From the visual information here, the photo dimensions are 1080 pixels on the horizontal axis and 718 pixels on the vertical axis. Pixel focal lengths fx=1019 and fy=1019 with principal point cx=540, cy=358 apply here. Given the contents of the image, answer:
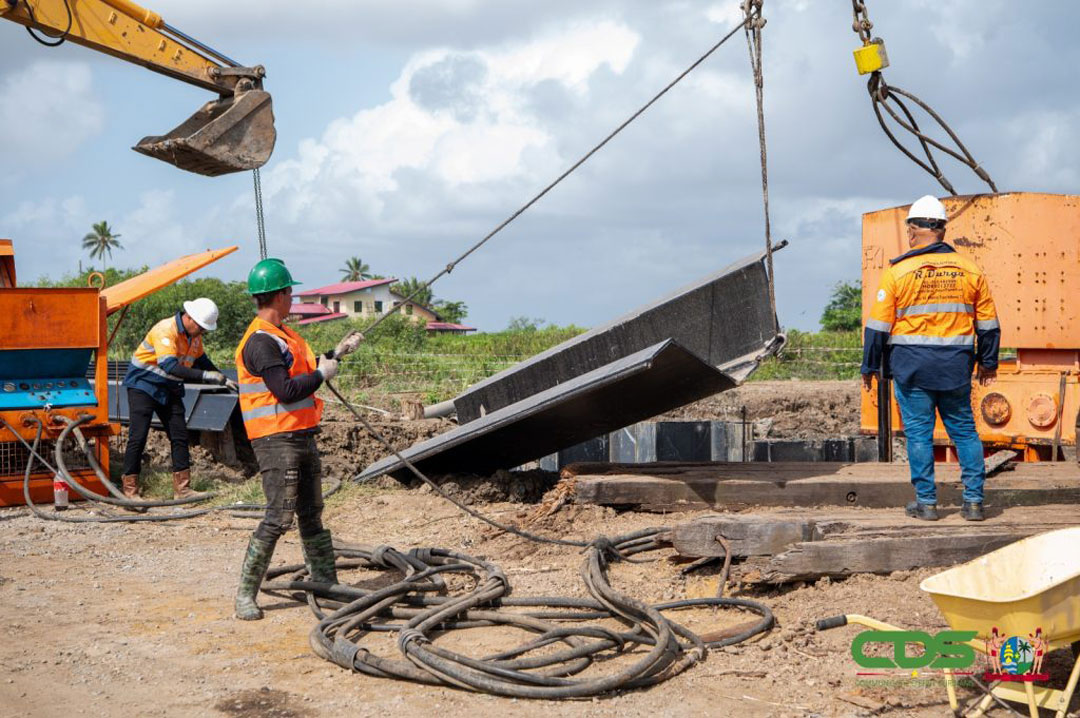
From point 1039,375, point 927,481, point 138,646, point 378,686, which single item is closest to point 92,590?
point 138,646

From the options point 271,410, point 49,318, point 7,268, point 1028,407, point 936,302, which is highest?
point 7,268

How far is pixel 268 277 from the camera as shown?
17.6 ft

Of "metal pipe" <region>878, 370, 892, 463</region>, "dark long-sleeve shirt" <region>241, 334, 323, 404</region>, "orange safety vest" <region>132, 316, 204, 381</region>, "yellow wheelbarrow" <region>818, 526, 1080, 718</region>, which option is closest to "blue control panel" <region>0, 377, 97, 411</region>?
"orange safety vest" <region>132, 316, 204, 381</region>

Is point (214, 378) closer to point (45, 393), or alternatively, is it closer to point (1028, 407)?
point (45, 393)

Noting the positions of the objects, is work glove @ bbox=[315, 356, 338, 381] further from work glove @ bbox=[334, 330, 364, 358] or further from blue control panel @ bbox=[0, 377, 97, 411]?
blue control panel @ bbox=[0, 377, 97, 411]

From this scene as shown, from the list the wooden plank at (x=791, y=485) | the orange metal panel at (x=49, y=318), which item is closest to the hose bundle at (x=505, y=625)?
the wooden plank at (x=791, y=485)

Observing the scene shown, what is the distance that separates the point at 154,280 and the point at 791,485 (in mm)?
6956

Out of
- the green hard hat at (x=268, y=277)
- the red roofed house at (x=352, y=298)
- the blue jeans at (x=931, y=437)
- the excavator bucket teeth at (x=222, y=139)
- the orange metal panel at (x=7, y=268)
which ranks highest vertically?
the red roofed house at (x=352, y=298)

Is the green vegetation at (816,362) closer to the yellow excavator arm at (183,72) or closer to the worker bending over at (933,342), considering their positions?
the yellow excavator arm at (183,72)

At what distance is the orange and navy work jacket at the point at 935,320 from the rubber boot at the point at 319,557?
3.26 metres

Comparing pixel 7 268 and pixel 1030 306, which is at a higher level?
pixel 7 268

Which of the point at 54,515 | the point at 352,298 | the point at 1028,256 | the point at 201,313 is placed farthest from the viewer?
the point at 352,298

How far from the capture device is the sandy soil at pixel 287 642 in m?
→ 4.01

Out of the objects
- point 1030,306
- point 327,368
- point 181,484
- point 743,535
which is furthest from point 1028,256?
point 181,484
